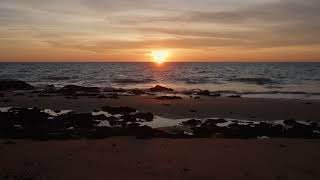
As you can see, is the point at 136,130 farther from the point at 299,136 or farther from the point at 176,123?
the point at 299,136

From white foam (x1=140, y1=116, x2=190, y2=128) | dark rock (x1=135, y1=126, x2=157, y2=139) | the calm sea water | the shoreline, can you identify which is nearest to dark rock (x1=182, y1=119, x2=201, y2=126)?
the shoreline

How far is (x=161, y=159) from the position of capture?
34.2ft

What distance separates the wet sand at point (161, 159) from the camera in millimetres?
9086

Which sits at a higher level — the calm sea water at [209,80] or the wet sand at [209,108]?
the wet sand at [209,108]

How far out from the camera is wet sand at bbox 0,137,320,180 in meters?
9.09

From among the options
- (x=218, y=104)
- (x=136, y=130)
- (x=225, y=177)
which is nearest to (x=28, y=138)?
(x=136, y=130)

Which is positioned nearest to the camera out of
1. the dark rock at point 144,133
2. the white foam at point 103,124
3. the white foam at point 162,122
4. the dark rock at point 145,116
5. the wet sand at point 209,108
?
the dark rock at point 144,133

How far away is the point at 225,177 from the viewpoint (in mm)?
8992

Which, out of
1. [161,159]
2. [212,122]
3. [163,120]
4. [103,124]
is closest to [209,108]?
[163,120]

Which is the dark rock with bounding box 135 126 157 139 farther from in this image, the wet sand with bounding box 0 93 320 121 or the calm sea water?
the calm sea water

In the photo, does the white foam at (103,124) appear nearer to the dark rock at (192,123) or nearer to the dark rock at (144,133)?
the dark rock at (144,133)

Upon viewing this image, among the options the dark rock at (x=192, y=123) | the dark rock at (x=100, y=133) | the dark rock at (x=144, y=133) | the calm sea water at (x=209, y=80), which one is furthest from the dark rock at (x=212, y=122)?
the calm sea water at (x=209, y=80)

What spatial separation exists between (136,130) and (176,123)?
10.3 feet

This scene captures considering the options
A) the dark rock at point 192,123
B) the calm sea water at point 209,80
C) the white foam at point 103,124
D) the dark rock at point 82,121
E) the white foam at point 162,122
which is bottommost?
the calm sea water at point 209,80
